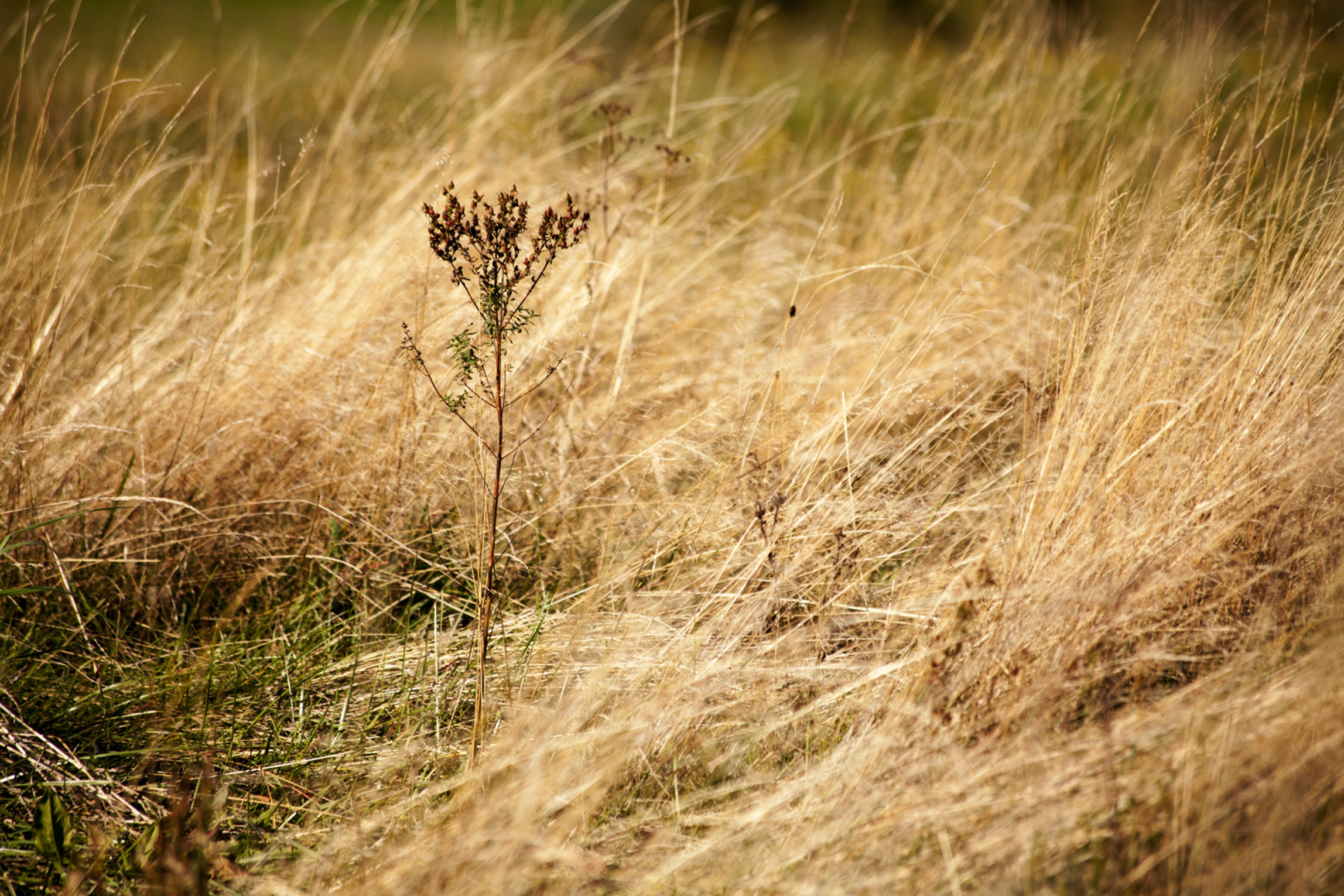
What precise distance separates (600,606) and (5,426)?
4.80 feet

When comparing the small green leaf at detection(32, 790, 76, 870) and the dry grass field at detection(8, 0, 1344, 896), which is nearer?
the dry grass field at detection(8, 0, 1344, 896)

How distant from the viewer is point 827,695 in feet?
4.91

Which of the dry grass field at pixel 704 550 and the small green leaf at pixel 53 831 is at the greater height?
the dry grass field at pixel 704 550

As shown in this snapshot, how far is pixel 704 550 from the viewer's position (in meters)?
1.89

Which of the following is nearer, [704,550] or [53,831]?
[53,831]

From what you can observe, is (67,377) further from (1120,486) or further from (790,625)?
(1120,486)

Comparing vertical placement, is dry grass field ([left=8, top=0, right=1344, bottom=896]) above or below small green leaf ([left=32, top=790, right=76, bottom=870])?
above

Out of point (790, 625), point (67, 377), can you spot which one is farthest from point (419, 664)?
point (67, 377)

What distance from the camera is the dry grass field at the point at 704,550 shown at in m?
1.24

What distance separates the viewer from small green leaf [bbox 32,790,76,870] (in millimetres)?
1340

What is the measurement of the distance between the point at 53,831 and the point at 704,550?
128 cm

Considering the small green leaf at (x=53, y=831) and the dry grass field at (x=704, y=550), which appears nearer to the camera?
the dry grass field at (x=704, y=550)

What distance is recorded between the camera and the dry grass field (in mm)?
1235

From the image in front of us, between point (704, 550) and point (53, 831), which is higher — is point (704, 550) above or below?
above
